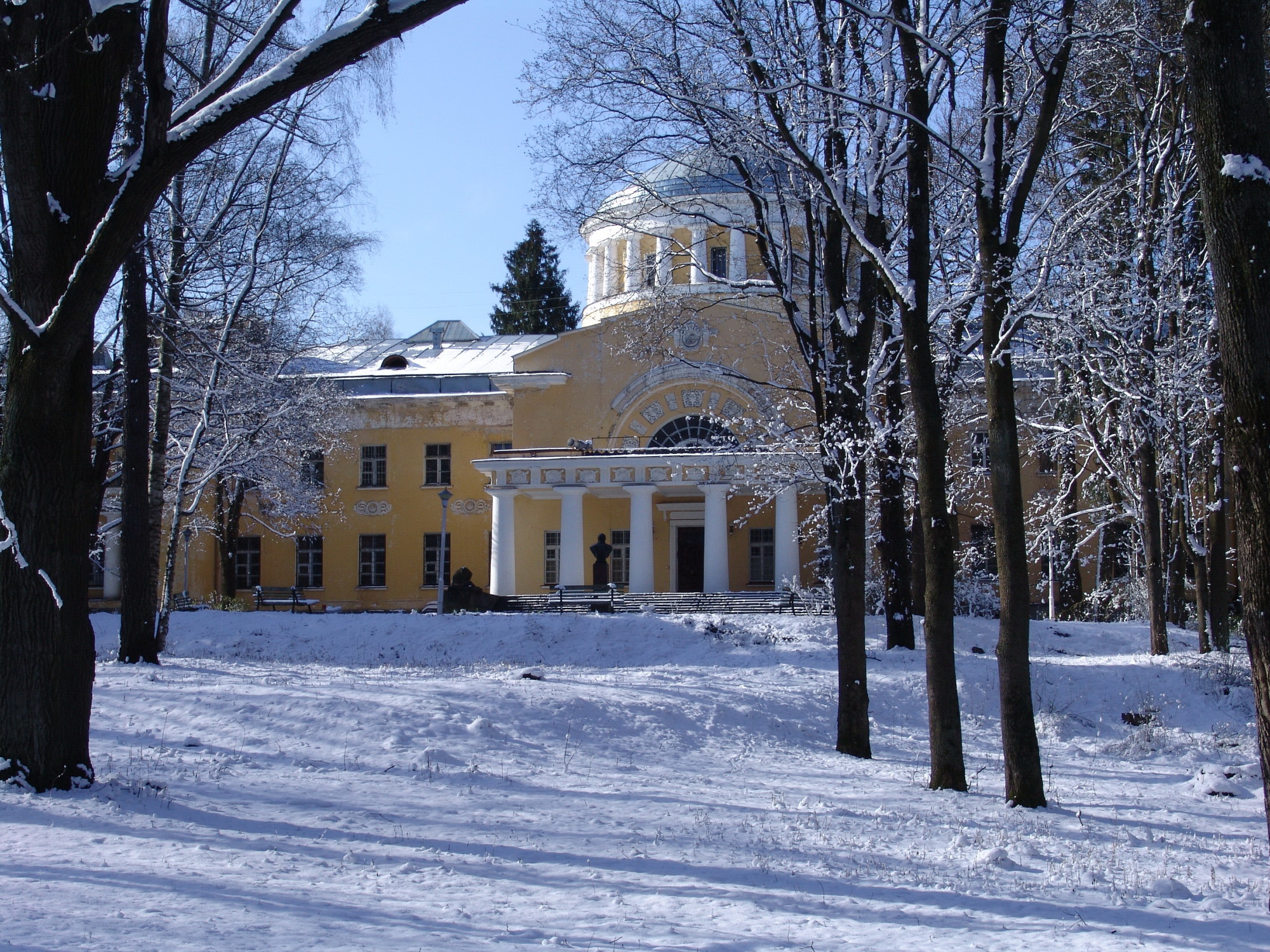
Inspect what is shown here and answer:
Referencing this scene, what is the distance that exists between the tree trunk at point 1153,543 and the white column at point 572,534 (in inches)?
606

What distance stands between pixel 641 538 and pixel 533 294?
1261 inches

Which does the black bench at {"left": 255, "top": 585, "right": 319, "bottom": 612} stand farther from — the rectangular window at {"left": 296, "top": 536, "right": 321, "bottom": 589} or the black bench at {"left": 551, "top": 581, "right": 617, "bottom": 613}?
the black bench at {"left": 551, "top": 581, "right": 617, "bottom": 613}

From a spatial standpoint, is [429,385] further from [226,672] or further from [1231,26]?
[1231,26]

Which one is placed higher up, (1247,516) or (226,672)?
(1247,516)

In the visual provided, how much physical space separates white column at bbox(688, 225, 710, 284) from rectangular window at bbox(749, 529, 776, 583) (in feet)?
26.1

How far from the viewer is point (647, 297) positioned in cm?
1722

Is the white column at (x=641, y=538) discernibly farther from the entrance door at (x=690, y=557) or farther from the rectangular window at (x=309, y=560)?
the rectangular window at (x=309, y=560)

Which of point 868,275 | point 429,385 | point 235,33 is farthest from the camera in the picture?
point 429,385

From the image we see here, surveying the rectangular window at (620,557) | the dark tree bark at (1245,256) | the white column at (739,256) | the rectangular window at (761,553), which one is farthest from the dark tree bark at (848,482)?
the rectangular window at (620,557)

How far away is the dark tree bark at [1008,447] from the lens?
901 centimetres

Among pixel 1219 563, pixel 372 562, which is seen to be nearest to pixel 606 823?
pixel 1219 563

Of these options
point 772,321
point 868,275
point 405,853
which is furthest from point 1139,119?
point 405,853

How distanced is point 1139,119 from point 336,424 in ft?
84.7

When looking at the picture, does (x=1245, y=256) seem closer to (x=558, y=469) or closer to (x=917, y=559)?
(x=917, y=559)
